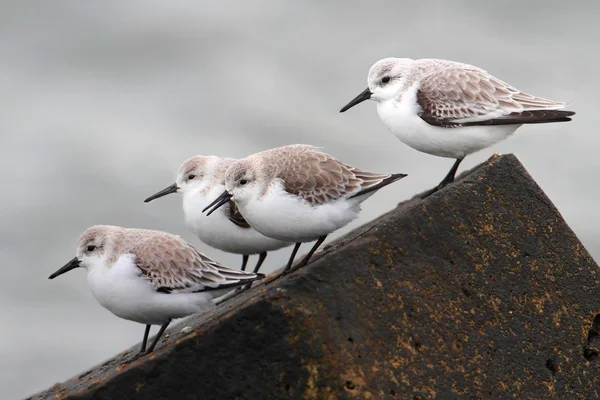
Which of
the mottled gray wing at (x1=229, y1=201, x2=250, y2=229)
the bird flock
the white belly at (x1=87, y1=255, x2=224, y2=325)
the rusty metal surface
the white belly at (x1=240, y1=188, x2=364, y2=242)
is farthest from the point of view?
the mottled gray wing at (x1=229, y1=201, x2=250, y2=229)

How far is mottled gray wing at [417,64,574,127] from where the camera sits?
369 inches

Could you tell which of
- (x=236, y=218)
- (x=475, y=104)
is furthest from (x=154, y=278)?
(x=475, y=104)

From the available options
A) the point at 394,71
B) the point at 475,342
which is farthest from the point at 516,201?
the point at 394,71

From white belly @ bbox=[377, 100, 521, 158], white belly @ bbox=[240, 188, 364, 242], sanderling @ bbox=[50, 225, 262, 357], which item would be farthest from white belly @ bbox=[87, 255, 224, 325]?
white belly @ bbox=[377, 100, 521, 158]

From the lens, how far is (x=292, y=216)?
8.52 meters

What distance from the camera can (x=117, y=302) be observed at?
9156 mm

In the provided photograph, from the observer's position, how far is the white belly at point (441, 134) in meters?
9.41

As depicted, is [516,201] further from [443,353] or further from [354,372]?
[354,372]

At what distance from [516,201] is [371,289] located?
75.6 inches

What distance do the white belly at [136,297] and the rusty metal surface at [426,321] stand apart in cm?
163

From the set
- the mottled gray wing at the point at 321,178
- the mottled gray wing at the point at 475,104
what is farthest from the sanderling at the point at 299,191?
the mottled gray wing at the point at 475,104

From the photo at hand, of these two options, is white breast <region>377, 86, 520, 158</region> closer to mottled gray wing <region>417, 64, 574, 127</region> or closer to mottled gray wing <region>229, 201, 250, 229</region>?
mottled gray wing <region>417, 64, 574, 127</region>

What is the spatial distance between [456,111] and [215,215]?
3619 millimetres

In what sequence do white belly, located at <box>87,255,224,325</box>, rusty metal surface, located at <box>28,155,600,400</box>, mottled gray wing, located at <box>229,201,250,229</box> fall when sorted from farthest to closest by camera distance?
mottled gray wing, located at <box>229,201,250,229</box> → white belly, located at <box>87,255,224,325</box> → rusty metal surface, located at <box>28,155,600,400</box>
